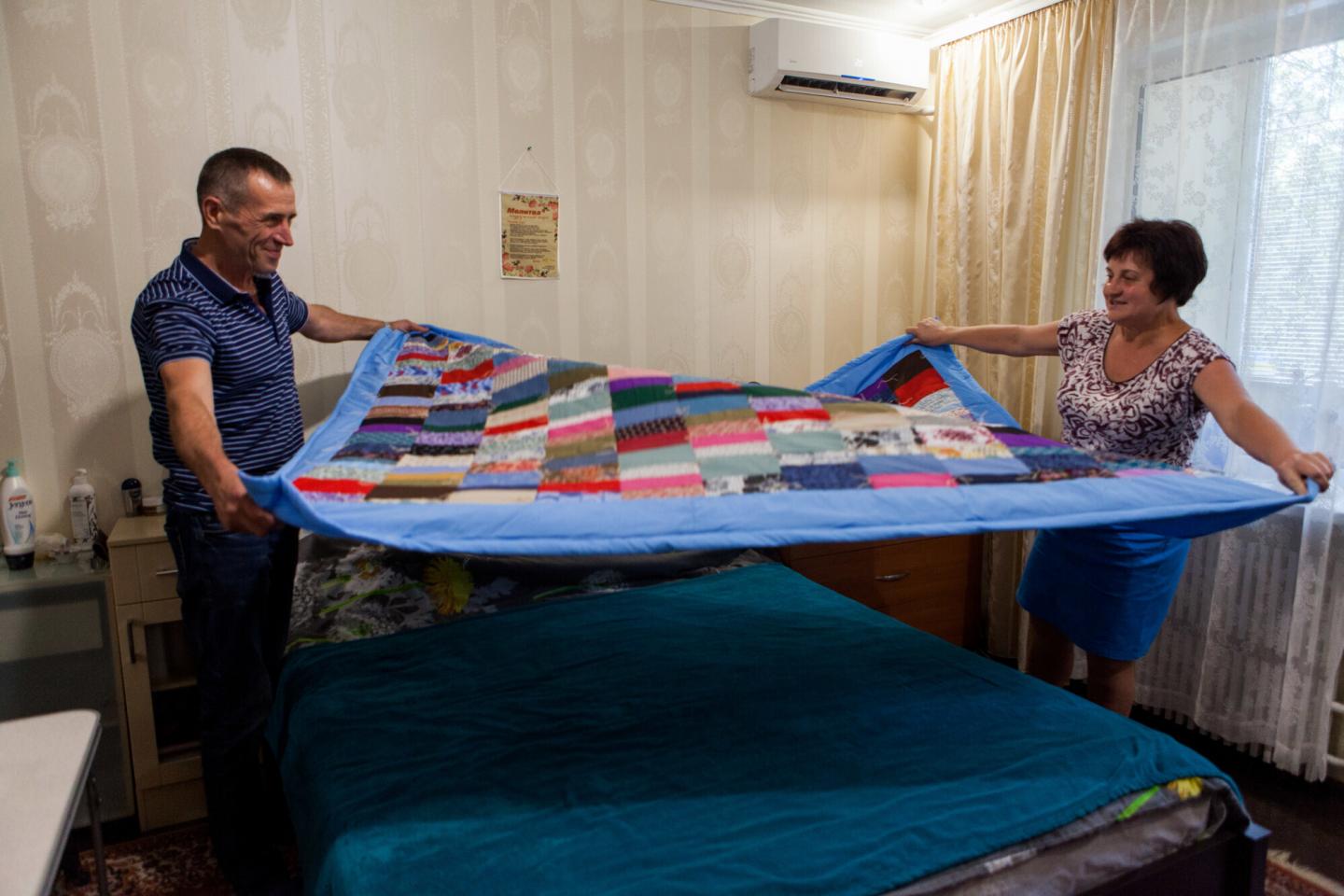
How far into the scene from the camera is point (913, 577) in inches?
133

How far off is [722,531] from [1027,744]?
79 cm

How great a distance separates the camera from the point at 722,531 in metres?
1.45

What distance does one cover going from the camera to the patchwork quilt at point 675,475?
1.42 m

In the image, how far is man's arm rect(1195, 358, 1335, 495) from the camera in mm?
1710

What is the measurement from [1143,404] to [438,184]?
2.33 meters

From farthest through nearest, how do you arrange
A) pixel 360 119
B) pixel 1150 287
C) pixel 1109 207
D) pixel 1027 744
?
pixel 1109 207 → pixel 360 119 → pixel 1150 287 → pixel 1027 744

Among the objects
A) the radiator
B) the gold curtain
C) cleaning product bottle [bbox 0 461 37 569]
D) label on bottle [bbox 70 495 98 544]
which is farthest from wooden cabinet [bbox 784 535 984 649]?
cleaning product bottle [bbox 0 461 37 569]

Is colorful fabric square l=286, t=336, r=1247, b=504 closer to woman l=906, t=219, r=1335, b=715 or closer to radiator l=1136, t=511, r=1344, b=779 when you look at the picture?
woman l=906, t=219, r=1335, b=715

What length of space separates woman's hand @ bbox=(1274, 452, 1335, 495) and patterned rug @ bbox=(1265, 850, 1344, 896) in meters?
1.10

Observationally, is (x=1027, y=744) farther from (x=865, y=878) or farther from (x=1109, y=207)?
(x=1109, y=207)

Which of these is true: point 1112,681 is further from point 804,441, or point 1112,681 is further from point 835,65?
point 835,65

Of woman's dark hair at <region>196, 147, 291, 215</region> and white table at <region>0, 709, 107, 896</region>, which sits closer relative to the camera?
white table at <region>0, 709, 107, 896</region>

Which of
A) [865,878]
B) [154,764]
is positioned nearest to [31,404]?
[154,764]

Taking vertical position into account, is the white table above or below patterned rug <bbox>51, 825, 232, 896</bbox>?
above
